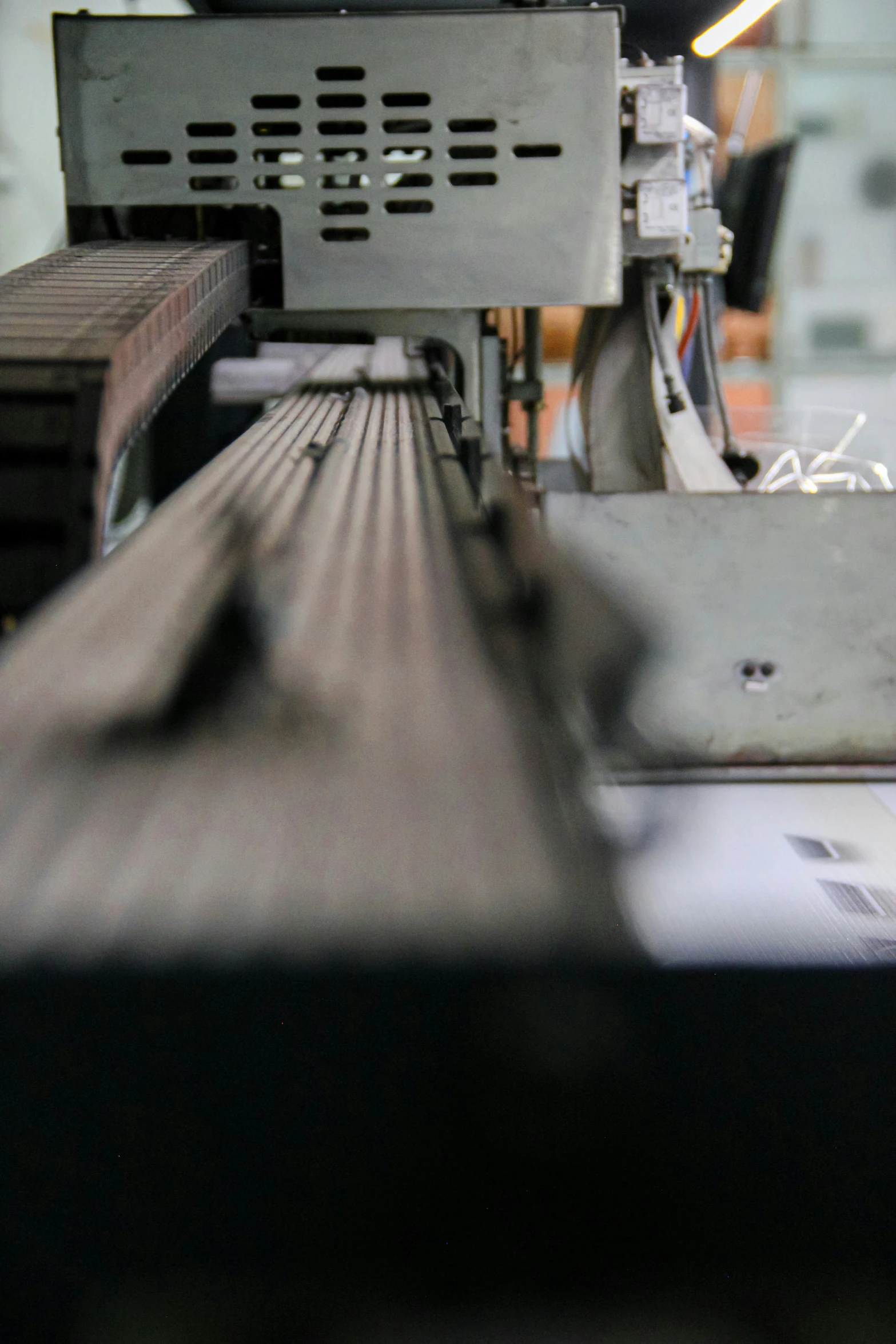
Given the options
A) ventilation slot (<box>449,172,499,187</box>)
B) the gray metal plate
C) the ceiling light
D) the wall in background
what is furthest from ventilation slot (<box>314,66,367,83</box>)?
the wall in background

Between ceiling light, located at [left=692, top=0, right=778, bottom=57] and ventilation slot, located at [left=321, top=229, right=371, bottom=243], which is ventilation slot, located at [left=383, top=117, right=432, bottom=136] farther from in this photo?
ceiling light, located at [left=692, top=0, right=778, bottom=57]

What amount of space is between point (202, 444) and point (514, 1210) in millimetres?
1584

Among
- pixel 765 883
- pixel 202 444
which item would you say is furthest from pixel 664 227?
pixel 202 444

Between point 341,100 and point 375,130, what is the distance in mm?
66

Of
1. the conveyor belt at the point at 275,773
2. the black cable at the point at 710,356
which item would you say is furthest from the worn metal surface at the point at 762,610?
the conveyor belt at the point at 275,773

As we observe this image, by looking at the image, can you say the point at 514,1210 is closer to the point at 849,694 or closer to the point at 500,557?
the point at 500,557

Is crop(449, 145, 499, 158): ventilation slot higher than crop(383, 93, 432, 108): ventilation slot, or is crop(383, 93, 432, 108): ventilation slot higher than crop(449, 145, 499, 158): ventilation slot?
crop(383, 93, 432, 108): ventilation slot

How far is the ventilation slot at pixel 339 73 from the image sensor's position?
32.8 inches

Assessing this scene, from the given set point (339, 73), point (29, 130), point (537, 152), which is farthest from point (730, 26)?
point (29, 130)

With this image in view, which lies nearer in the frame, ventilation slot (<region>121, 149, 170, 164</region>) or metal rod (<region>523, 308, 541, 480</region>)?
ventilation slot (<region>121, 149, 170, 164</region>)

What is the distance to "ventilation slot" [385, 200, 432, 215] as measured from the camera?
0.87 meters

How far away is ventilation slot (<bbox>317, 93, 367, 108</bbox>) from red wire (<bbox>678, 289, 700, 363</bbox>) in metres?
0.66

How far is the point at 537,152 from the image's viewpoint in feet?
2.91

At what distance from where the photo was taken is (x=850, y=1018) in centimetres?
22
